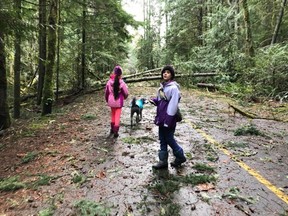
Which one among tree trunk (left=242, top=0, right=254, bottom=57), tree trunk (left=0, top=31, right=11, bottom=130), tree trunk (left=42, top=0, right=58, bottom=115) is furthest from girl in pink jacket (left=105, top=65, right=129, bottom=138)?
tree trunk (left=242, top=0, right=254, bottom=57)

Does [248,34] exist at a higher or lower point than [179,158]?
higher

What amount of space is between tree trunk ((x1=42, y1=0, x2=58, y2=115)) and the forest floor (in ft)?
8.92

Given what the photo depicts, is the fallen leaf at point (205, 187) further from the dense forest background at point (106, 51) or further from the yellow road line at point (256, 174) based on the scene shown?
the dense forest background at point (106, 51)

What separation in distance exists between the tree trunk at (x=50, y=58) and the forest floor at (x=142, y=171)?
2720 millimetres

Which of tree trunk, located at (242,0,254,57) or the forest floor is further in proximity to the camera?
tree trunk, located at (242,0,254,57)

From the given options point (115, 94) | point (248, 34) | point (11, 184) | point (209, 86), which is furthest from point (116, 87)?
point (209, 86)

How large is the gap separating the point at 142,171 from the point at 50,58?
821cm

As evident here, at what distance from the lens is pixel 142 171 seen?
5520 millimetres

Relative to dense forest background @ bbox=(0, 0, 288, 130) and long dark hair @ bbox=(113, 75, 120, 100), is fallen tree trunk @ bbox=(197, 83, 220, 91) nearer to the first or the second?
dense forest background @ bbox=(0, 0, 288, 130)

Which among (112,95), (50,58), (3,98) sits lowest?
(112,95)

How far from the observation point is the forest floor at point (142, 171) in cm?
426

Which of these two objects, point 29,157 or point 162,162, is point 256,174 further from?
point 29,157

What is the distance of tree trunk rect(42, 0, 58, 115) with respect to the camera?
11500 millimetres

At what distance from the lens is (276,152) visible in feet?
21.3
